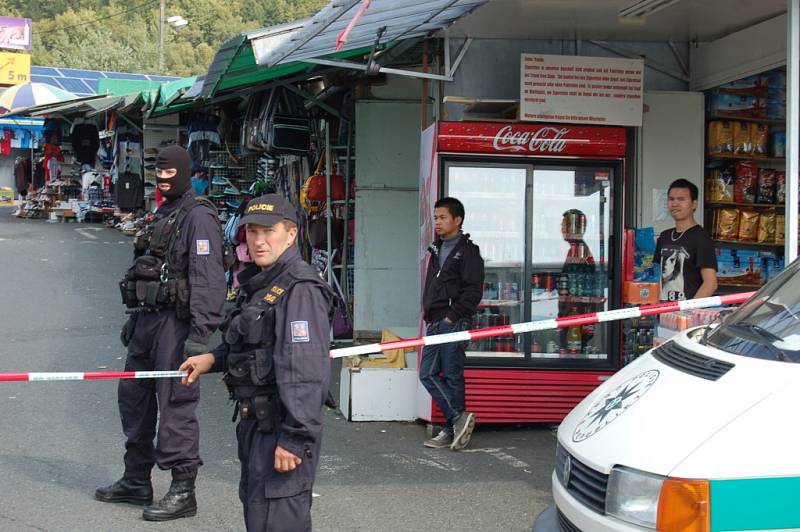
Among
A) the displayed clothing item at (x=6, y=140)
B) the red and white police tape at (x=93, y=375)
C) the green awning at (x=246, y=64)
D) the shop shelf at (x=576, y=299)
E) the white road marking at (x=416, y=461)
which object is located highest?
the displayed clothing item at (x=6, y=140)

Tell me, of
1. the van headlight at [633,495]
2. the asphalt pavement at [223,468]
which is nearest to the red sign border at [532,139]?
the asphalt pavement at [223,468]

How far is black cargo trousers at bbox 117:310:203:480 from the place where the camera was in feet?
18.1

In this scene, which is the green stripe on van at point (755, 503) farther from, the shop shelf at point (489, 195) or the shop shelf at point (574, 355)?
the shop shelf at point (489, 195)

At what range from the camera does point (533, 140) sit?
24.5ft

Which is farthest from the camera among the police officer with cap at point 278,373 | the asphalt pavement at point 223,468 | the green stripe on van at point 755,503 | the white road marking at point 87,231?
the white road marking at point 87,231

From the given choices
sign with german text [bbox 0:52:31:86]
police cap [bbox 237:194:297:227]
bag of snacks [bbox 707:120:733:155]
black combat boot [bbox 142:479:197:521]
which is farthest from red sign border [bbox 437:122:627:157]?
sign with german text [bbox 0:52:31:86]

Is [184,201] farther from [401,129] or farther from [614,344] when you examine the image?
[401,129]

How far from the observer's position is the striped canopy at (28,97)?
23922 millimetres

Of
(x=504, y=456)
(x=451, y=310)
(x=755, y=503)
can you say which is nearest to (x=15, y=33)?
(x=451, y=310)

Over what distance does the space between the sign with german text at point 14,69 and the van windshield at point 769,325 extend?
43.7 meters

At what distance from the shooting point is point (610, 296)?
773 cm

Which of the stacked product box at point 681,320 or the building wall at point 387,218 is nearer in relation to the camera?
the stacked product box at point 681,320

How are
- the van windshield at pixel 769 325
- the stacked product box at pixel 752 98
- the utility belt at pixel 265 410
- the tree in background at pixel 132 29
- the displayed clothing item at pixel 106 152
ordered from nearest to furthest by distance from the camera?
the van windshield at pixel 769 325 < the utility belt at pixel 265 410 < the stacked product box at pixel 752 98 < the displayed clothing item at pixel 106 152 < the tree in background at pixel 132 29

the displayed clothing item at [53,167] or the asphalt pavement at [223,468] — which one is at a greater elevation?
the displayed clothing item at [53,167]
